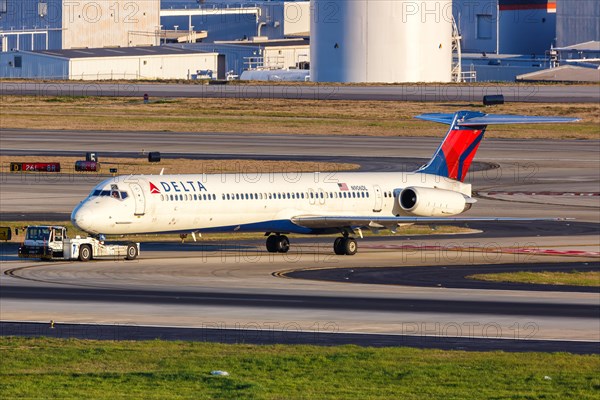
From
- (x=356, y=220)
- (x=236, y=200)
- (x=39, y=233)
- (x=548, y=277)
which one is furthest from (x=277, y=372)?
(x=356, y=220)

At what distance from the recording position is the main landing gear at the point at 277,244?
2084 inches

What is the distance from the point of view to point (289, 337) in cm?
3359

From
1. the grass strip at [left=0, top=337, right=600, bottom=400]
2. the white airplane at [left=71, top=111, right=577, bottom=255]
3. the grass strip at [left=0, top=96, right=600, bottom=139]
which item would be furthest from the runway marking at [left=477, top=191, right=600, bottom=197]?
the grass strip at [left=0, top=337, right=600, bottom=400]

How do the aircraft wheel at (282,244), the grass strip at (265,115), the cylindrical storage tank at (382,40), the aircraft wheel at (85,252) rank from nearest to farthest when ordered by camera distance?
the aircraft wheel at (85,252) → the aircraft wheel at (282,244) → the grass strip at (265,115) → the cylindrical storage tank at (382,40)

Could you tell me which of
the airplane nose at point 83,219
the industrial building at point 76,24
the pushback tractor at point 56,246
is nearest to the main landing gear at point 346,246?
the pushback tractor at point 56,246

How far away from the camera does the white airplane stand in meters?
48.5

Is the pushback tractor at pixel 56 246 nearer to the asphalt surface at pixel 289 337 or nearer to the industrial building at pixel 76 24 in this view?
the asphalt surface at pixel 289 337

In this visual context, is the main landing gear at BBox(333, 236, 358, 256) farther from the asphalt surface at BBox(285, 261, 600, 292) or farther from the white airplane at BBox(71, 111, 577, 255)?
the asphalt surface at BBox(285, 261, 600, 292)

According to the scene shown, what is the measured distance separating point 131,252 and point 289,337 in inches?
694

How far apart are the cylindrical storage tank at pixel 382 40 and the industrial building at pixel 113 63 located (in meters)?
28.6

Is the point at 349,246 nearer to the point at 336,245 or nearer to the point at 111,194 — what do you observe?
the point at 336,245

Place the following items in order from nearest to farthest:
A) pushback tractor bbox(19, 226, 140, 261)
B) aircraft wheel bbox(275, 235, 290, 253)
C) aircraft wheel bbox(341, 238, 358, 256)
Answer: pushback tractor bbox(19, 226, 140, 261) → aircraft wheel bbox(341, 238, 358, 256) → aircraft wheel bbox(275, 235, 290, 253)

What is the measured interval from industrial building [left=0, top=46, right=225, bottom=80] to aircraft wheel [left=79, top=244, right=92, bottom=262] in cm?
10257

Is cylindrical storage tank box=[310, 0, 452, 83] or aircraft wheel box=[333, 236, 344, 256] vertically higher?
cylindrical storage tank box=[310, 0, 452, 83]
